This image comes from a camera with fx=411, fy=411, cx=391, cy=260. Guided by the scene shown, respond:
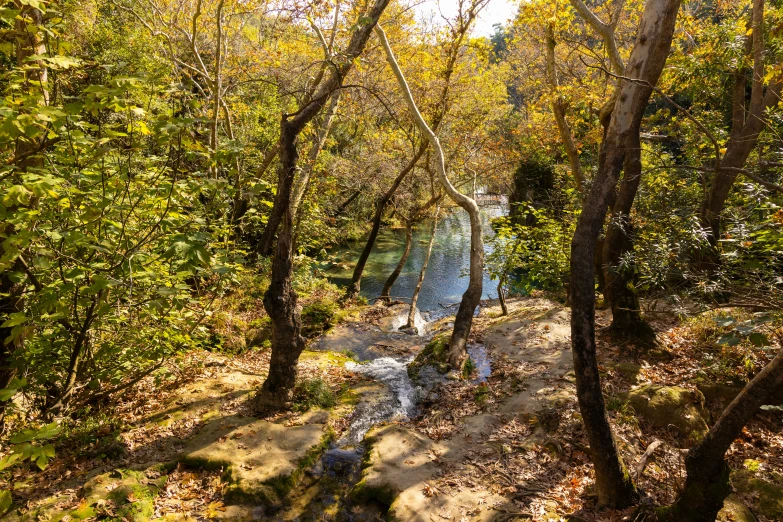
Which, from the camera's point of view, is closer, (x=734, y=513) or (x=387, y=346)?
(x=734, y=513)

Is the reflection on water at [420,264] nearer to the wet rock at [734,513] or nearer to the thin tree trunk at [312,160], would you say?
the thin tree trunk at [312,160]

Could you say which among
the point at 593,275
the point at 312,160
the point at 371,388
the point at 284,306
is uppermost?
the point at 312,160

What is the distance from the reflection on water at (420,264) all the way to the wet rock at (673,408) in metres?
8.96

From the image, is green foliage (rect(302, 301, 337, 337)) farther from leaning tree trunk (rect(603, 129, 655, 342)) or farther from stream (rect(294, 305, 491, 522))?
leaning tree trunk (rect(603, 129, 655, 342))

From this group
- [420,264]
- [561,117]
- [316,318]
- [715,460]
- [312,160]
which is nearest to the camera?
[715,460]

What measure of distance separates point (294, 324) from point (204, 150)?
3.43 meters

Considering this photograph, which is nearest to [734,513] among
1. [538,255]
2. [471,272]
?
[471,272]

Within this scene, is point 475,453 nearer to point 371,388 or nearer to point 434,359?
point 371,388

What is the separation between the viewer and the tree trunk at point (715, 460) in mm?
3949

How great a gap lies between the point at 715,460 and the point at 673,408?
7.87 feet

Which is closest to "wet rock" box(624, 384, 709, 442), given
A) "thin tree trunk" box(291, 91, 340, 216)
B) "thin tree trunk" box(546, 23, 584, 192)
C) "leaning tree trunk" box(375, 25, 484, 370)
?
"leaning tree trunk" box(375, 25, 484, 370)

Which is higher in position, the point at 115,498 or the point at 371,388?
the point at 115,498

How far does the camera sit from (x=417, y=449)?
638 centimetres

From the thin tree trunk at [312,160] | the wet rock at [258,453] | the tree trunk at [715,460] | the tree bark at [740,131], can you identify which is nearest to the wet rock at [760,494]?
the tree trunk at [715,460]
